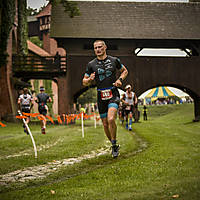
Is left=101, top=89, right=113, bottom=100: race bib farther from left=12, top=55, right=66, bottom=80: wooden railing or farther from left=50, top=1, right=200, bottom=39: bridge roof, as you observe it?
left=12, top=55, right=66, bottom=80: wooden railing

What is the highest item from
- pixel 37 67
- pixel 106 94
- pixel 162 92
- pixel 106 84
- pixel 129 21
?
pixel 129 21

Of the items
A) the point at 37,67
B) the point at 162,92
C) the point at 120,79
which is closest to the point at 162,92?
the point at 162,92

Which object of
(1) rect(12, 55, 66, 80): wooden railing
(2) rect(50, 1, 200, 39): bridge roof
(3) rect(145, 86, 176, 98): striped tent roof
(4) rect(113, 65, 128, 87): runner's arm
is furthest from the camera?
(3) rect(145, 86, 176, 98): striped tent roof

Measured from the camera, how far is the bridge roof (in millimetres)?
Result: 28172

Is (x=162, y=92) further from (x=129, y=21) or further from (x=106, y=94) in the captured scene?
(x=106, y=94)

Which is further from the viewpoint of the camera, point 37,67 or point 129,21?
point 129,21

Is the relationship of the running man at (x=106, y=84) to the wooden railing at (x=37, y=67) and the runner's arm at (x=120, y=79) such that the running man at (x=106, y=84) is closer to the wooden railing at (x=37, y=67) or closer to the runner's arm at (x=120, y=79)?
the runner's arm at (x=120, y=79)

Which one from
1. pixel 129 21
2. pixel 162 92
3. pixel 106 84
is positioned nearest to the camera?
pixel 106 84

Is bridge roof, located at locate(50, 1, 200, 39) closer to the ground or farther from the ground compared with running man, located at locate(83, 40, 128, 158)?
farther from the ground

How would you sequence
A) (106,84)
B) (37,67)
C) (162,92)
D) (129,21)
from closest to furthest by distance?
(106,84), (37,67), (129,21), (162,92)

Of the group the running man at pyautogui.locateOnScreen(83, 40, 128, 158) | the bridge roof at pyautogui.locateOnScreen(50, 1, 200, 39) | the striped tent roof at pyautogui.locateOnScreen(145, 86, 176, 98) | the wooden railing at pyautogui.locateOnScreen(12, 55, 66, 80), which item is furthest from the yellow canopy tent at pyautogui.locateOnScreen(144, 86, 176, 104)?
the running man at pyautogui.locateOnScreen(83, 40, 128, 158)

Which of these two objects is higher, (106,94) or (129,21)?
(129,21)

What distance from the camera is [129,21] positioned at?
2988 cm

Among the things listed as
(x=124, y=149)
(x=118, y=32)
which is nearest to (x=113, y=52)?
(x=118, y=32)
